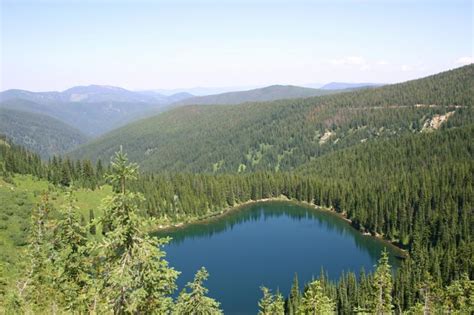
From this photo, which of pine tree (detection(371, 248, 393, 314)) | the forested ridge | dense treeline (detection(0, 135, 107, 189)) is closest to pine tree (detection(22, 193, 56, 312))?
the forested ridge

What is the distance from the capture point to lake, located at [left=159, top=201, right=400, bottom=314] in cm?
9462

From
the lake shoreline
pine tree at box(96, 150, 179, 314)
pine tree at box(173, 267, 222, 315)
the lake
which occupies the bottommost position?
the lake

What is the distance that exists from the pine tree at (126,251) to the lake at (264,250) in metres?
65.3

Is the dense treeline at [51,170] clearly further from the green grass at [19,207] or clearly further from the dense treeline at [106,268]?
the dense treeline at [106,268]

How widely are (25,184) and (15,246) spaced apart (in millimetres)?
40696

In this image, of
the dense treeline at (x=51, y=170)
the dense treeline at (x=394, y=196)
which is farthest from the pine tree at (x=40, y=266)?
the dense treeline at (x=51, y=170)

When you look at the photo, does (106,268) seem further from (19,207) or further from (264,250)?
(264,250)

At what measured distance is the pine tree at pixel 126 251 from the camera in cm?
1859

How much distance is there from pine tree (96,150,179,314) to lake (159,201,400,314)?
65.3 m

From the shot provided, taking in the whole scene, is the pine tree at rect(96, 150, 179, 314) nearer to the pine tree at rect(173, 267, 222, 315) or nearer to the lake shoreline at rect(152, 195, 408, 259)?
the pine tree at rect(173, 267, 222, 315)

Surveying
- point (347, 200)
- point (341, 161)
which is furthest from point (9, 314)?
point (341, 161)

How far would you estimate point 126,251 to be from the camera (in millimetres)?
19172

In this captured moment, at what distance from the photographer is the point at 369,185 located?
157 metres

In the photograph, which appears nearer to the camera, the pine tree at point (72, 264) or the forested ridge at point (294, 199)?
the forested ridge at point (294, 199)
